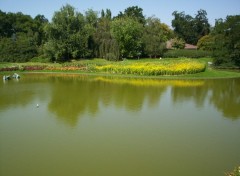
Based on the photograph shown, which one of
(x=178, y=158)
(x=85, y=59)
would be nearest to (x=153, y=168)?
(x=178, y=158)

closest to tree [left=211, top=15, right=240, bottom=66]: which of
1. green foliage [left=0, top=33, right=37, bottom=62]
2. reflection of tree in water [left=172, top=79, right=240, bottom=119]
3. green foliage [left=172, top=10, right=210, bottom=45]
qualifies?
reflection of tree in water [left=172, top=79, right=240, bottom=119]

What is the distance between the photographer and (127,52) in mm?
43875

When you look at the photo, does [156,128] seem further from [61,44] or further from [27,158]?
[61,44]

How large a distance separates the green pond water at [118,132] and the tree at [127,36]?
2184cm

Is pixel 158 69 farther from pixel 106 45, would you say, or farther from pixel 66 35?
pixel 66 35

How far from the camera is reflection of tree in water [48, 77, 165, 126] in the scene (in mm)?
15861

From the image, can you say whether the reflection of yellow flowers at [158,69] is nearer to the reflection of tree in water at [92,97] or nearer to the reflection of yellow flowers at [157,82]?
the reflection of yellow flowers at [157,82]

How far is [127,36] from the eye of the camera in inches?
1677

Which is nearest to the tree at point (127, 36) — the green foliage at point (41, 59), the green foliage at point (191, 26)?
the green foliage at point (41, 59)

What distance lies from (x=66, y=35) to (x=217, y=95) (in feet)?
81.1

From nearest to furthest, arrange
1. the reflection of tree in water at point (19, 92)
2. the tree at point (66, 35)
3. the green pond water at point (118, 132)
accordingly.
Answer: the green pond water at point (118, 132), the reflection of tree in water at point (19, 92), the tree at point (66, 35)

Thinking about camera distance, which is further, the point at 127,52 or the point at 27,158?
the point at 127,52

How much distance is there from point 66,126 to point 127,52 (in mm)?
31940

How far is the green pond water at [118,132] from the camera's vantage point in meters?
9.01
